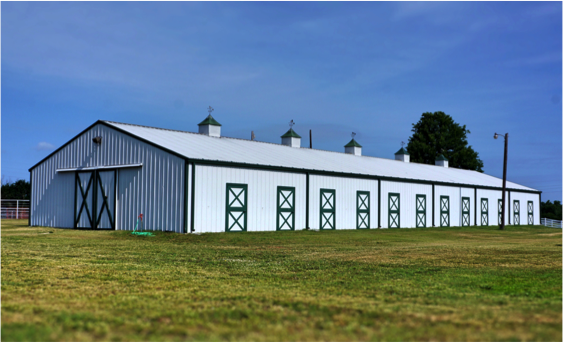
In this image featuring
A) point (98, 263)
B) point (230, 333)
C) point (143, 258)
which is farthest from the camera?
point (143, 258)

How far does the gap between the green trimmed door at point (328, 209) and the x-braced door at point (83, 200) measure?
513 inches

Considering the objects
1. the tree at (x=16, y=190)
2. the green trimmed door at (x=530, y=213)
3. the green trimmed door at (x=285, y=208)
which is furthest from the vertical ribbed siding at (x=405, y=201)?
the tree at (x=16, y=190)

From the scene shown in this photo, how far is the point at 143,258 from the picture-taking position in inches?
562

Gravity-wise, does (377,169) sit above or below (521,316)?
above

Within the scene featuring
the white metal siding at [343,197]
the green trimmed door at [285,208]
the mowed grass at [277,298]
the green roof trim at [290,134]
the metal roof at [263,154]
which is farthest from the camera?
the green roof trim at [290,134]

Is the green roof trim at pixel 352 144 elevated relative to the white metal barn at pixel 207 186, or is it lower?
elevated

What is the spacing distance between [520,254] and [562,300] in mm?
9071

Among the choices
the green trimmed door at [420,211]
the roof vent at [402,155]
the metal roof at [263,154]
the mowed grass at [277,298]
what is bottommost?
the mowed grass at [277,298]

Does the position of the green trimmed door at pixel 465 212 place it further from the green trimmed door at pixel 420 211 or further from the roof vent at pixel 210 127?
the roof vent at pixel 210 127

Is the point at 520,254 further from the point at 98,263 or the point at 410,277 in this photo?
the point at 98,263

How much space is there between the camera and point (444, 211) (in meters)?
43.2

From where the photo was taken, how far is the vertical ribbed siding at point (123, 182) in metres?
25.9

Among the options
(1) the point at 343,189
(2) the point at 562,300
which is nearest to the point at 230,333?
(2) the point at 562,300

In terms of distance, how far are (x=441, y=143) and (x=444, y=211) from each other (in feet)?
119
